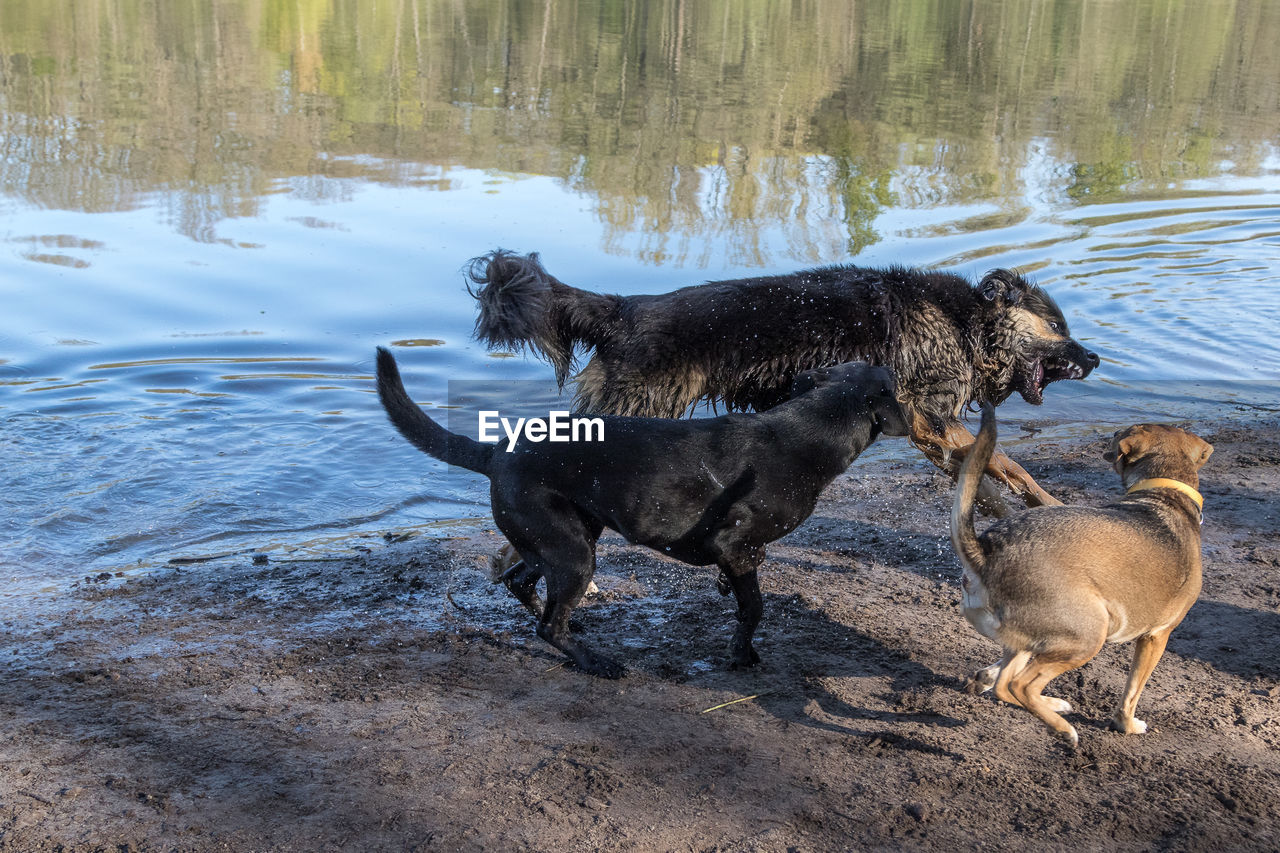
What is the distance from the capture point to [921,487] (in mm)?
7137

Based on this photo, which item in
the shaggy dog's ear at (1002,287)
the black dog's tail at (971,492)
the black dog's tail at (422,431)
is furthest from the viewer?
the shaggy dog's ear at (1002,287)

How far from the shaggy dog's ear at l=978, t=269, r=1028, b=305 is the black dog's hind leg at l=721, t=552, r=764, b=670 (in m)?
3.18

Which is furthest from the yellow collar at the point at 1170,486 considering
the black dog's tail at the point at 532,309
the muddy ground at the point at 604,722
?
the black dog's tail at the point at 532,309

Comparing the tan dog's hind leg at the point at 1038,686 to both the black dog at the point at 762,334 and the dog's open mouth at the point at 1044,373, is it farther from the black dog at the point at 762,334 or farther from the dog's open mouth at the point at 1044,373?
the dog's open mouth at the point at 1044,373

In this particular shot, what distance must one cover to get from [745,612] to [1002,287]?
3.40 metres

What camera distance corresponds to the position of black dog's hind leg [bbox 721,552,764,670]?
475 centimetres

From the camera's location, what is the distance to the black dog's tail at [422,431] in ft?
16.1

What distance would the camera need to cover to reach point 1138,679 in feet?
14.0

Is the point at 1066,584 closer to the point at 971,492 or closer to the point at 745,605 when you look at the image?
the point at 971,492

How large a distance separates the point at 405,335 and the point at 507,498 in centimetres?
568

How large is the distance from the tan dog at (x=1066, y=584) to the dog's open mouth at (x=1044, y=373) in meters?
3.08

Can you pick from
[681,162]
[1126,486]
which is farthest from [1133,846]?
[681,162]

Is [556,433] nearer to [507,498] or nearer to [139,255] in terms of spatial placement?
[507,498]

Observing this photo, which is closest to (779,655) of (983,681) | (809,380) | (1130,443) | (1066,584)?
(983,681)
